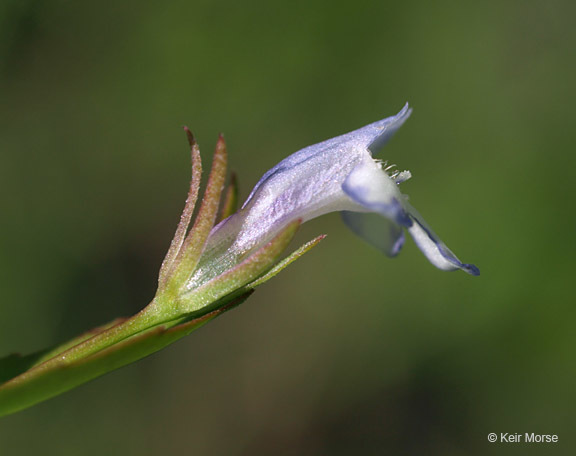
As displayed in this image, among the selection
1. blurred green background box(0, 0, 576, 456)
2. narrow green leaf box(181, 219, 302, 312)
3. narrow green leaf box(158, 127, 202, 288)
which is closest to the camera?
narrow green leaf box(181, 219, 302, 312)

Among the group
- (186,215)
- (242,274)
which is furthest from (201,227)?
(242,274)

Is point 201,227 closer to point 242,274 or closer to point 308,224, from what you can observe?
point 242,274

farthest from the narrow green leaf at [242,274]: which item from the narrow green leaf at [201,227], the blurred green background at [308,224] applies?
the blurred green background at [308,224]

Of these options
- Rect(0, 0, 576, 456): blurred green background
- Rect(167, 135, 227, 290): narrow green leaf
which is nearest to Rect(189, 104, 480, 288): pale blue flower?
Rect(167, 135, 227, 290): narrow green leaf

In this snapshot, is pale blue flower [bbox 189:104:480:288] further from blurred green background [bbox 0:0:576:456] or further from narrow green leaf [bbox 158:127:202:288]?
blurred green background [bbox 0:0:576:456]

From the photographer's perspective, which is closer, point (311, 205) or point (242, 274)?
point (242, 274)

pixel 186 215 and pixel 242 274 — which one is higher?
pixel 186 215
